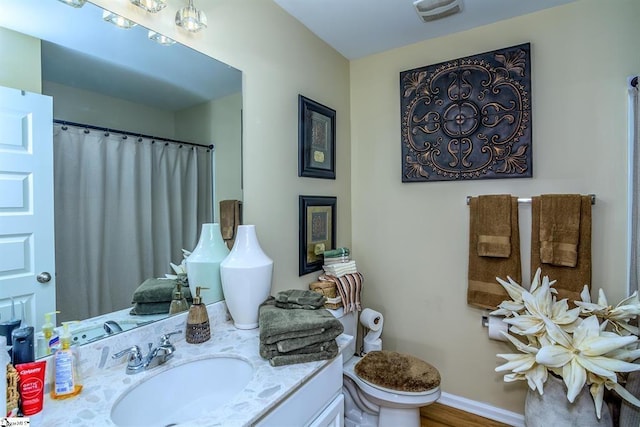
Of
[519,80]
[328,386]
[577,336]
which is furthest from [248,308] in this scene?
[519,80]

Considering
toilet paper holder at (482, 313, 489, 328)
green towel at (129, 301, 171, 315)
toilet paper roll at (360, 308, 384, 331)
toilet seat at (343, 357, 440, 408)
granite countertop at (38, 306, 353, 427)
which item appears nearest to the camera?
granite countertop at (38, 306, 353, 427)

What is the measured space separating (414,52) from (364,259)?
1464mm

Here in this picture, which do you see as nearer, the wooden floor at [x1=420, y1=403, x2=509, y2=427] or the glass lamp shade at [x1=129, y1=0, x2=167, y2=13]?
the glass lamp shade at [x1=129, y1=0, x2=167, y2=13]

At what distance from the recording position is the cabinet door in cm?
108

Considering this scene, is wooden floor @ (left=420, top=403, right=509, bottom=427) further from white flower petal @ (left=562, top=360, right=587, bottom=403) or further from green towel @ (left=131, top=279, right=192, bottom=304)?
green towel @ (left=131, top=279, right=192, bottom=304)

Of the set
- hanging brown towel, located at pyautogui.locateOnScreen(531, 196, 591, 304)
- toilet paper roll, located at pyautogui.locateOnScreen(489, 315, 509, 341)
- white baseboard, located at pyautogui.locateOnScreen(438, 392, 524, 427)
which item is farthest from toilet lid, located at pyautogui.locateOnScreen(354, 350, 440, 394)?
hanging brown towel, located at pyautogui.locateOnScreen(531, 196, 591, 304)

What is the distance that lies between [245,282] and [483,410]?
1.71 m

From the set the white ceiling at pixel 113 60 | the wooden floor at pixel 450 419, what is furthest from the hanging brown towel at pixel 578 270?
the white ceiling at pixel 113 60

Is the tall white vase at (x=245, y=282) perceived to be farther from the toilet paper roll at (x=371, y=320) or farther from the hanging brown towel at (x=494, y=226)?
the hanging brown towel at (x=494, y=226)

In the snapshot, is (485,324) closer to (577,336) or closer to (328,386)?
(577,336)

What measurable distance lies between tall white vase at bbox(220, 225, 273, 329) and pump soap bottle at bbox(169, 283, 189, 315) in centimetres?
16

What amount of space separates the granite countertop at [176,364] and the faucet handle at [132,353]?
0.02 m

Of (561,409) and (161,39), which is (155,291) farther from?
(561,409)

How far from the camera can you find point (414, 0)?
1.67 m
